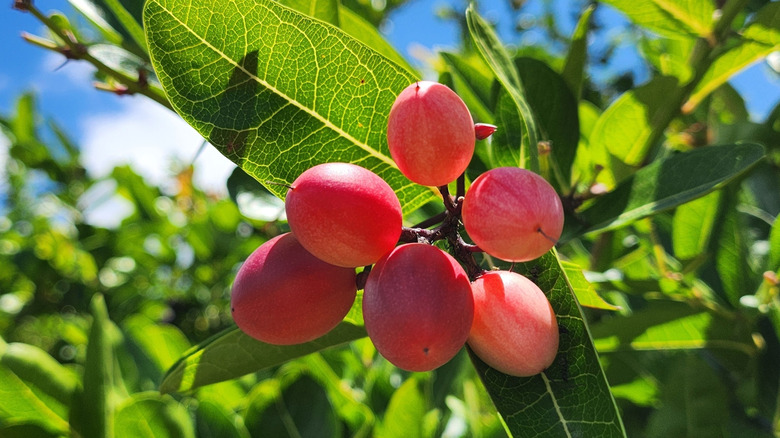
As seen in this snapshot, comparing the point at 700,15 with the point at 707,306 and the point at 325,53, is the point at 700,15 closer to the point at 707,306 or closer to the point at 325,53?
the point at 707,306

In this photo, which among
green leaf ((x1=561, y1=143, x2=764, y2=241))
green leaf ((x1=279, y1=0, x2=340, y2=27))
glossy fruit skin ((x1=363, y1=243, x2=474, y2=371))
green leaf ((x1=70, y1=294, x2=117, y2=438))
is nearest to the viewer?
glossy fruit skin ((x1=363, y1=243, x2=474, y2=371))

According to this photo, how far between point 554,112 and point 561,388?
27.6 inches

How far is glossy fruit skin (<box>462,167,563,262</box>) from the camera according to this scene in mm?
675

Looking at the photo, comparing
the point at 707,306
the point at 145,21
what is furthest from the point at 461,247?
the point at 707,306

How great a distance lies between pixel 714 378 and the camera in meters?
1.39

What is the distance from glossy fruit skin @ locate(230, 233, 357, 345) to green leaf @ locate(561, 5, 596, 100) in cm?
81

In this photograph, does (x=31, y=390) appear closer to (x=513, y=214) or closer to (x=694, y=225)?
(x=513, y=214)

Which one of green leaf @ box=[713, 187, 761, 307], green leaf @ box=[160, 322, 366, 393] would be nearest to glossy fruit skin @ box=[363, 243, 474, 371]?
green leaf @ box=[160, 322, 366, 393]

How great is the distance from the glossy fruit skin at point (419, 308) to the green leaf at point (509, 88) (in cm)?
31

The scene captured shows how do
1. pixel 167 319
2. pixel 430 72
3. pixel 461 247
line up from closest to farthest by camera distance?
pixel 461 247 → pixel 430 72 → pixel 167 319

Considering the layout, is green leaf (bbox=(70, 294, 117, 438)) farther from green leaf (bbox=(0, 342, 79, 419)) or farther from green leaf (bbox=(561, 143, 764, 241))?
green leaf (bbox=(561, 143, 764, 241))

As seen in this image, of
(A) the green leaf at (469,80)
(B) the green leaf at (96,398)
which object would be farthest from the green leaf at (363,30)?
(B) the green leaf at (96,398)

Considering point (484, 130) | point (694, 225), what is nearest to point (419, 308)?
point (484, 130)

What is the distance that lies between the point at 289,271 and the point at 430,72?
5.88ft
